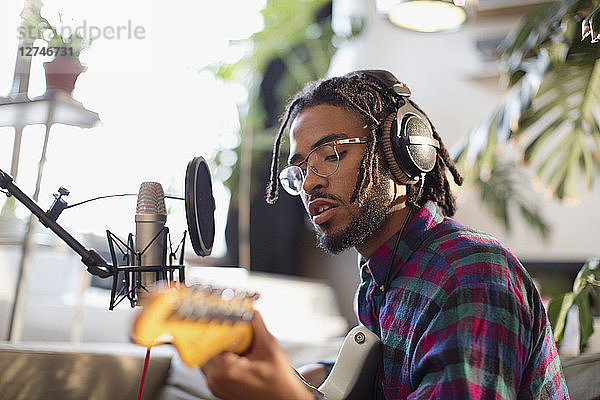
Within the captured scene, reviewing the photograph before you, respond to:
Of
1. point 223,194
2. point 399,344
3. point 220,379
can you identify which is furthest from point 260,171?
point 220,379

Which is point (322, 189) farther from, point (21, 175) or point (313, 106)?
point (21, 175)

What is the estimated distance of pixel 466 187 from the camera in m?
2.79

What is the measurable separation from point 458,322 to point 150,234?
50 cm

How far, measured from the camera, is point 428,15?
110 inches

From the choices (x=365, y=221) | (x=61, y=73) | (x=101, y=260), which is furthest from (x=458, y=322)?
(x=61, y=73)

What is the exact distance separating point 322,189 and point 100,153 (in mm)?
1492

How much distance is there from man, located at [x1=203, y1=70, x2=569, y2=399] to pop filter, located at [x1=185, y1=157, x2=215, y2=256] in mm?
228

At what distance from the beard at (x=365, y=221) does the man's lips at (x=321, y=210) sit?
0.01 metres

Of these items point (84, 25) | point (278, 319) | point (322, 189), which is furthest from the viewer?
point (278, 319)

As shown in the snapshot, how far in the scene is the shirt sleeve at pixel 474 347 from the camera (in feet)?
2.72

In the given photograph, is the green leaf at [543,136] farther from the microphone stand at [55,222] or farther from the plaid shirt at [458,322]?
the microphone stand at [55,222]

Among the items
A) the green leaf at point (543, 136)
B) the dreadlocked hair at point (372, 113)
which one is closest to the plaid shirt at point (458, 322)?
the dreadlocked hair at point (372, 113)

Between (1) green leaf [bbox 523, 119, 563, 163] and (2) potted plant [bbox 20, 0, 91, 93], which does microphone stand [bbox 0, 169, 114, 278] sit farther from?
(1) green leaf [bbox 523, 119, 563, 163]

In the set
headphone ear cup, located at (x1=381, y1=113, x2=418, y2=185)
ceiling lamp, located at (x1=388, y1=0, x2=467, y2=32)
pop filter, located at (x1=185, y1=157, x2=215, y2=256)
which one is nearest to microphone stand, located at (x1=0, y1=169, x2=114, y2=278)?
pop filter, located at (x1=185, y1=157, x2=215, y2=256)
